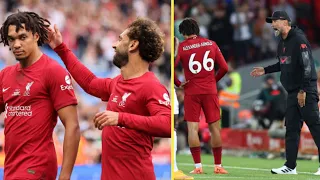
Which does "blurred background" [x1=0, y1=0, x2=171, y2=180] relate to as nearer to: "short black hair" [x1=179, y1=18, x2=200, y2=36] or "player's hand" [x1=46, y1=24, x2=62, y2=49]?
"short black hair" [x1=179, y1=18, x2=200, y2=36]

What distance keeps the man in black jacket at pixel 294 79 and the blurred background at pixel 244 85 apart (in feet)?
1.11

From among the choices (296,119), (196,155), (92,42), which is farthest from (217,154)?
→ (92,42)

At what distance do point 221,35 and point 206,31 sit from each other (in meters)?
0.84

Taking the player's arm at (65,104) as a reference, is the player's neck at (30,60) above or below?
above

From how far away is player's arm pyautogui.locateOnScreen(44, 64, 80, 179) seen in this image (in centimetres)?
423

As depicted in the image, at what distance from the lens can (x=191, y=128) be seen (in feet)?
20.4

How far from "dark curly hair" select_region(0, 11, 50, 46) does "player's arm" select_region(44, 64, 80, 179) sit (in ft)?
0.77

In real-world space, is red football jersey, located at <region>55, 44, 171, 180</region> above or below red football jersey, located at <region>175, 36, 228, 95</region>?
below

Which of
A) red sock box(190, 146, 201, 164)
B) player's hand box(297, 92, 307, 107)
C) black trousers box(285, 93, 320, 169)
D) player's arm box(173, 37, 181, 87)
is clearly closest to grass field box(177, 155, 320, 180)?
red sock box(190, 146, 201, 164)

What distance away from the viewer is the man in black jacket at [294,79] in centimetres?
700

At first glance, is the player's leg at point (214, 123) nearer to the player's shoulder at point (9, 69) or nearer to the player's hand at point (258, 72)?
the player's hand at point (258, 72)

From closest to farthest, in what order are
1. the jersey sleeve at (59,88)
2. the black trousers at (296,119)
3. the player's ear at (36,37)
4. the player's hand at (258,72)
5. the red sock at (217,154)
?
1. the jersey sleeve at (59,88)
2. the player's ear at (36,37)
3. the red sock at (217,154)
4. the player's hand at (258,72)
5. the black trousers at (296,119)

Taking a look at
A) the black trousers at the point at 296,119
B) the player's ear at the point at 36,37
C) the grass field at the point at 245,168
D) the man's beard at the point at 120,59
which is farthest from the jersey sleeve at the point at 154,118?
the black trousers at the point at 296,119

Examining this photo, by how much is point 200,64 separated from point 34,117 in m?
1.82
